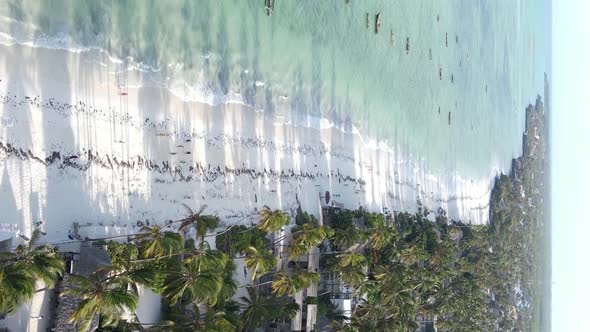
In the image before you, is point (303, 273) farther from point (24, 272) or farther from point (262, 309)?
point (24, 272)

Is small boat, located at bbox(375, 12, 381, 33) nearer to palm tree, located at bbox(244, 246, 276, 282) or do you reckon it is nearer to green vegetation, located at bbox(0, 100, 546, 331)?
green vegetation, located at bbox(0, 100, 546, 331)

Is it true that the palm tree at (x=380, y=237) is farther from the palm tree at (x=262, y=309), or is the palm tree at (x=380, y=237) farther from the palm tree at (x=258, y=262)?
the palm tree at (x=258, y=262)

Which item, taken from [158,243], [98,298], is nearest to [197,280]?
[158,243]

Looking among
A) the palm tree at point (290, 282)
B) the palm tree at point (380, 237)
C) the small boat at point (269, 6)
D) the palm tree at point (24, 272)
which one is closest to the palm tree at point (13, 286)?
the palm tree at point (24, 272)

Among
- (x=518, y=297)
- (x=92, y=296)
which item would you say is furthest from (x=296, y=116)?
(x=518, y=297)

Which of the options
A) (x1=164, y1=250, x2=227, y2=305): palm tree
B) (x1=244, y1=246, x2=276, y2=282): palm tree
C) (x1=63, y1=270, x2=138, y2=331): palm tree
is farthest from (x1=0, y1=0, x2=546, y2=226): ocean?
(x1=63, y1=270, x2=138, y2=331): palm tree

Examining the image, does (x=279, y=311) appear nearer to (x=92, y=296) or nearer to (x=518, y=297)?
(x=92, y=296)

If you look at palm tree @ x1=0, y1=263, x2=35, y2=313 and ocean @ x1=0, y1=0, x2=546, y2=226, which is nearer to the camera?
palm tree @ x1=0, y1=263, x2=35, y2=313
